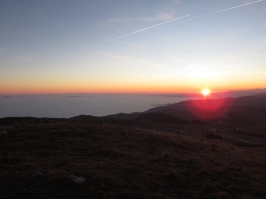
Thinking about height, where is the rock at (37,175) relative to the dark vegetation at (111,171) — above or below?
above

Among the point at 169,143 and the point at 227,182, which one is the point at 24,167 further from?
the point at 169,143

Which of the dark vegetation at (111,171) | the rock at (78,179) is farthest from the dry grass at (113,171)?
the rock at (78,179)

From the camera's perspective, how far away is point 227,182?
9.52 metres

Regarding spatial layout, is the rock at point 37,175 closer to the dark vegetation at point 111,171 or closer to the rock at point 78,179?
the dark vegetation at point 111,171


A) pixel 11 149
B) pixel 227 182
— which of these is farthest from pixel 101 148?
pixel 227 182

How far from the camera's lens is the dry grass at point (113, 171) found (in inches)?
304

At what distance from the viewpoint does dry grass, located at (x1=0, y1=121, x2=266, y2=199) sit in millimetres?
7727

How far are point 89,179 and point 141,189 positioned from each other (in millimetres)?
2248

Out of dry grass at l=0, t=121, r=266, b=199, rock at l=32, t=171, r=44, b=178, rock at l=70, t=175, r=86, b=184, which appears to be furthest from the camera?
rock at l=32, t=171, r=44, b=178

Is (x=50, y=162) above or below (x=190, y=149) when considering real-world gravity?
above

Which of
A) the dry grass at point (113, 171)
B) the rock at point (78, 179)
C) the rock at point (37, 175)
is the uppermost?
the rock at point (37, 175)

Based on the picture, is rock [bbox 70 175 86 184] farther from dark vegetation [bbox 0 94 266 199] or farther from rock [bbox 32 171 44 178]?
rock [bbox 32 171 44 178]

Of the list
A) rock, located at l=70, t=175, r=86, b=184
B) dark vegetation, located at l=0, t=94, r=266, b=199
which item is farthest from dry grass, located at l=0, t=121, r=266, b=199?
rock, located at l=70, t=175, r=86, b=184

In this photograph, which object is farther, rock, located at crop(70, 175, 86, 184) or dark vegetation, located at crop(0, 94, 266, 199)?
rock, located at crop(70, 175, 86, 184)
